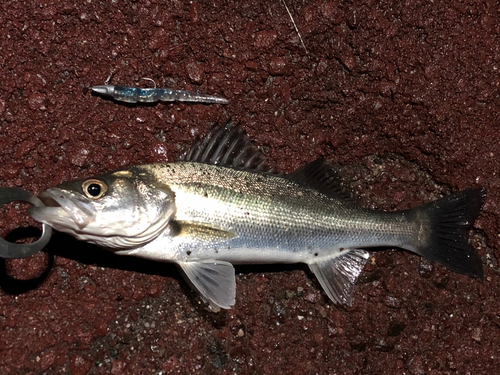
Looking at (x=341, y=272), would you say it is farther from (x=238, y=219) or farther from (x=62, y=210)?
(x=62, y=210)

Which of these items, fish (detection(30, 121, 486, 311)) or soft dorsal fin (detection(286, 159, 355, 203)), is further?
soft dorsal fin (detection(286, 159, 355, 203))

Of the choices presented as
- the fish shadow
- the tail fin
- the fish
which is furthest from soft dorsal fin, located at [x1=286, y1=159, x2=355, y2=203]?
the fish shadow

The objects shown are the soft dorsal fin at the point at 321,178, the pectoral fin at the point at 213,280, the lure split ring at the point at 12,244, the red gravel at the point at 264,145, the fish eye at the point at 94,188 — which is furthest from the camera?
the soft dorsal fin at the point at 321,178

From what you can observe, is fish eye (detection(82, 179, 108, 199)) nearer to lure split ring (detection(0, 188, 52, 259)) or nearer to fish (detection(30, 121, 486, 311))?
fish (detection(30, 121, 486, 311))

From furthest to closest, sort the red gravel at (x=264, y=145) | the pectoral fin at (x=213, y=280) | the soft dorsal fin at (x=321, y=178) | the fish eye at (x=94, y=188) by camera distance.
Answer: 1. the soft dorsal fin at (x=321, y=178)
2. the red gravel at (x=264, y=145)
3. the pectoral fin at (x=213, y=280)
4. the fish eye at (x=94, y=188)

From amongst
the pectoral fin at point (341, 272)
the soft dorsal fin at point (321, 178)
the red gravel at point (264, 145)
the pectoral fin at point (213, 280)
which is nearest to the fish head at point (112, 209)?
the pectoral fin at point (213, 280)

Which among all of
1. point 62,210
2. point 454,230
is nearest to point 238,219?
point 62,210

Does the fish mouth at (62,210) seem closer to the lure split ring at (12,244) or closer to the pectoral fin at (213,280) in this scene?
the lure split ring at (12,244)
